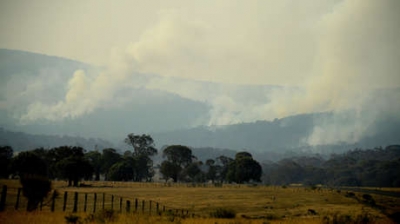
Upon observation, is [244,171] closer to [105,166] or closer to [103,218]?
[105,166]

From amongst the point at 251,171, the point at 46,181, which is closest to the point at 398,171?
the point at 251,171

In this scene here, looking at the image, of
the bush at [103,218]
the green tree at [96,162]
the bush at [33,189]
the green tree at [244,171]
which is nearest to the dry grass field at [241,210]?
the bush at [103,218]

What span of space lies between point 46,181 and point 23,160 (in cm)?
6580

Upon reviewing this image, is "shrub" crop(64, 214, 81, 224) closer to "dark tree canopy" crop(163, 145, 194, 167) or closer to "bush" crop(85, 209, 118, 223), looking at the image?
"bush" crop(85, 209, 118, 223)

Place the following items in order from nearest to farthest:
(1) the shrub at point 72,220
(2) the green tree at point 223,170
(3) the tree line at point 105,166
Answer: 1. (1) the shrub at point 72,220
2. (3) the tree line at point 105,166
3. (2) the green tree at point 223,170

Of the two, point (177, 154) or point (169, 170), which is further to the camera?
point (177, 154)

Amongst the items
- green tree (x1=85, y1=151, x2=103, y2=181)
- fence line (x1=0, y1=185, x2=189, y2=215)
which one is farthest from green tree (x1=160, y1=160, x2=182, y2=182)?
fence line (x1=0, y1=185, x2=189, y2=215)

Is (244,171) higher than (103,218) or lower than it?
higher

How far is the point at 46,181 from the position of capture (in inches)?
1247

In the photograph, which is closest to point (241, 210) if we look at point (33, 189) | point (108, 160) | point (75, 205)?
point (75, 205)

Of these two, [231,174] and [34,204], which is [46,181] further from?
[231,174]

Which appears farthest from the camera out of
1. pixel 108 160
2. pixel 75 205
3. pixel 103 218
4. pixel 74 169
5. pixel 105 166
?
pixel 108 160

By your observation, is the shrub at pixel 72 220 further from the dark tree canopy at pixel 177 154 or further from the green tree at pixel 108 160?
the dark tree canopy at pixel 177 154

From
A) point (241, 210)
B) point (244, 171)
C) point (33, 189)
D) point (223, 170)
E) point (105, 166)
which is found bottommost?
point (241, 210)
